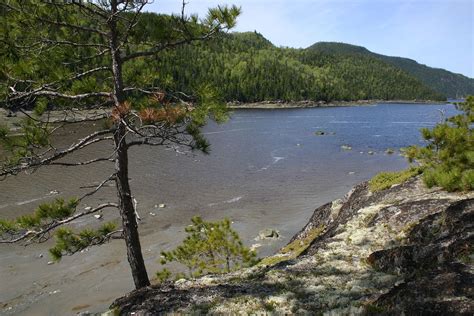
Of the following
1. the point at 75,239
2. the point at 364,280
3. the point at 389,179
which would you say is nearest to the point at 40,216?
the point at 75,239

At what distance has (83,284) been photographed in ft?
68.1

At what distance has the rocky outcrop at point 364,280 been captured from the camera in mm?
6203

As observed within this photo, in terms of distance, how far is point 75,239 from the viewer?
9.62m

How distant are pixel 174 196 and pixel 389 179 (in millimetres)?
21609

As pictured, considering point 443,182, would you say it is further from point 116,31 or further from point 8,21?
point 8,21

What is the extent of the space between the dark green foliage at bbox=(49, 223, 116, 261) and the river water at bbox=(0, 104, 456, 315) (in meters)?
3.51

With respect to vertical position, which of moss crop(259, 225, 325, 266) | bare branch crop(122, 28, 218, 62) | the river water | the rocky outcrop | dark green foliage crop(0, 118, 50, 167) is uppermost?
bare branch crop(122, 28, 218, 62)

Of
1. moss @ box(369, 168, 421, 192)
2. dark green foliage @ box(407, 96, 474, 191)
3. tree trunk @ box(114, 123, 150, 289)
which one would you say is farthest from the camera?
moss @ box(369, 168, 421, 192)

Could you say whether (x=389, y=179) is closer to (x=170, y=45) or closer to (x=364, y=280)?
(x=364, y=280)

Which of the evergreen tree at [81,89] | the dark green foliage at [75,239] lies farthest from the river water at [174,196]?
the dark green foliage at [75,239]

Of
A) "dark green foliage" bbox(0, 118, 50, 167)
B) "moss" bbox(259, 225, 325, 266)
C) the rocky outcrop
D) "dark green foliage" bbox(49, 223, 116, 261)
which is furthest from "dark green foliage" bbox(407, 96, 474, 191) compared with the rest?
"dark green foliage" bbox(0, 118, 50, 167)

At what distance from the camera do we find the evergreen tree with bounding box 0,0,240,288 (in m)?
8.49

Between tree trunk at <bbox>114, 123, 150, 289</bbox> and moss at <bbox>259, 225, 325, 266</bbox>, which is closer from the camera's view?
tree trunk at <bbox>114, 123, 150, 289</bbox>

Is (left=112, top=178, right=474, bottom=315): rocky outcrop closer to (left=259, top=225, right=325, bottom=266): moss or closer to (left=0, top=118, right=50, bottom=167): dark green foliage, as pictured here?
(left=259, top=225, right=325, bottom=266): moss
